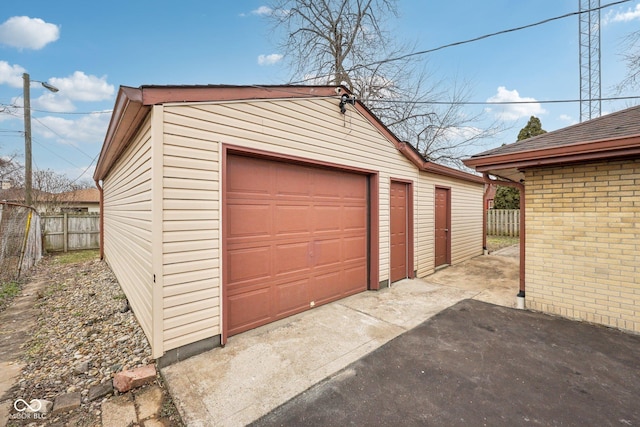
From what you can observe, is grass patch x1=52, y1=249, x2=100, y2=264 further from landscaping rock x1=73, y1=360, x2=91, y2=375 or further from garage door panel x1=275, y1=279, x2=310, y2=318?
garage door panel x1=275, y1=279, x2=310, y2=318

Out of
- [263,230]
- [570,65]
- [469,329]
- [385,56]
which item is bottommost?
[469,329]

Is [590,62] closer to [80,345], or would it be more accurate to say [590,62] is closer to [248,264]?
[248,264]

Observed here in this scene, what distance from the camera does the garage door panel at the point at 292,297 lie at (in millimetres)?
3770

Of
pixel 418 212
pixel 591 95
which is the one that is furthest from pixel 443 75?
pixel 418 212

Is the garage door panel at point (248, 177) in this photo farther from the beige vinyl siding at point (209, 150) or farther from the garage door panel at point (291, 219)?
the garage door panel at point (291, 219)

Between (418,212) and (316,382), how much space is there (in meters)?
4.69

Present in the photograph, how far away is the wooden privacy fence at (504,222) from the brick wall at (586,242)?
11.6 metres

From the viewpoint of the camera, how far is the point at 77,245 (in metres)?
10.7

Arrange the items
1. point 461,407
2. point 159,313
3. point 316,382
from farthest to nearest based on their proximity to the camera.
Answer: point 159,313
point 316,382
point 461,407

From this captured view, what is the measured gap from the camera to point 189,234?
2.80 meters

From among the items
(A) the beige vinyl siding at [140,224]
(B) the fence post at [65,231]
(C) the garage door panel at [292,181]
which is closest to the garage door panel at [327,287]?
(C) the garage door panel at [292,181]

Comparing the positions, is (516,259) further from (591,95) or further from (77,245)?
(77,245)

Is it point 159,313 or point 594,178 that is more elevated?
point 594,178

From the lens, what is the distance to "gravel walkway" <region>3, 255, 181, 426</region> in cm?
233
